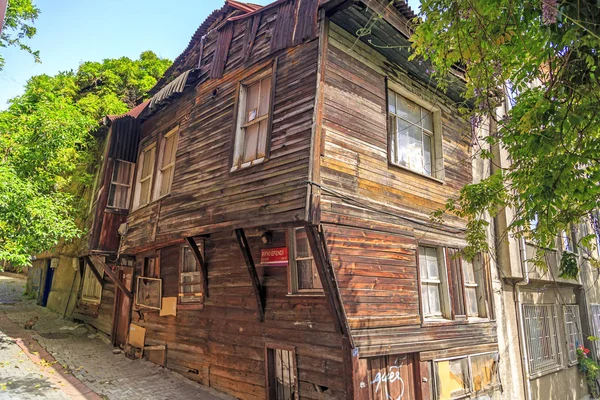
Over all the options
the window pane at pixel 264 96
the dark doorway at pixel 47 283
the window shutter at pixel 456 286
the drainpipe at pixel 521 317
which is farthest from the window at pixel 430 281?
the dark doorway at pixel 47 283

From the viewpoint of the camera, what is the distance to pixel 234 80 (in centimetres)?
788

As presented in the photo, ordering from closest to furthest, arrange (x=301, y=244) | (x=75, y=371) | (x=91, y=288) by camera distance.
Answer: (x=301, y=244)
(x=75, y=371)
(x=91, y=288)

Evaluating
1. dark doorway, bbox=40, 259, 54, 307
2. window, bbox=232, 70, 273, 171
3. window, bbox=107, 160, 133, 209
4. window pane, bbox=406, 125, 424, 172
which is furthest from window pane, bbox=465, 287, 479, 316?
dark doorway, bbox=40, 259, 54, 307

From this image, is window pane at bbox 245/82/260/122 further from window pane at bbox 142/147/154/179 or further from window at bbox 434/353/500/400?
window at bbox 434/353/500/400

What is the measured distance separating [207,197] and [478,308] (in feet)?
21.9

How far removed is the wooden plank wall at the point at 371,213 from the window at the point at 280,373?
1577mm

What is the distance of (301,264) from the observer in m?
6.74

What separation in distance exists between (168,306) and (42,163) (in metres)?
6.13

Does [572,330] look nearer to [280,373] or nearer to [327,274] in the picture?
[280,373]

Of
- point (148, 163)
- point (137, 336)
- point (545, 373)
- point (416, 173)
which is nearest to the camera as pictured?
point (416, 173)

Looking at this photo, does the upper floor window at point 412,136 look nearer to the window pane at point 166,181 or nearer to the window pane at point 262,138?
the window pane at point 262,138

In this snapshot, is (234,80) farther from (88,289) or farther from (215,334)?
(88,289)

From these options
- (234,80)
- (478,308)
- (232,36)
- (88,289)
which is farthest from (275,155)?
(88,289)

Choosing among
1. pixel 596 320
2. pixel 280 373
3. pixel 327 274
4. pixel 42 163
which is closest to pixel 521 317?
pixel 596 320
